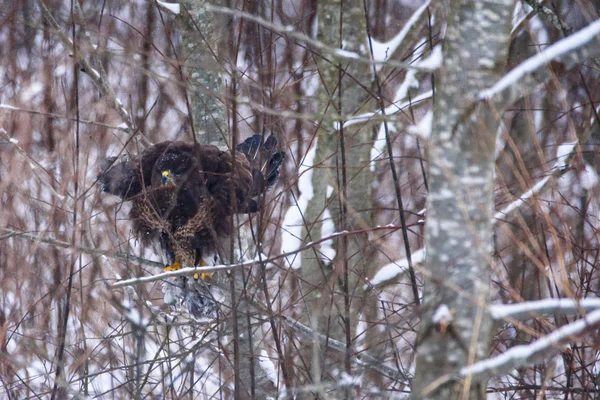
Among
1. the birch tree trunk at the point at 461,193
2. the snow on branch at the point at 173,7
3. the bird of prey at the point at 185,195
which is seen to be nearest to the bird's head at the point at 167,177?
the bird of prey at the point at 185,195

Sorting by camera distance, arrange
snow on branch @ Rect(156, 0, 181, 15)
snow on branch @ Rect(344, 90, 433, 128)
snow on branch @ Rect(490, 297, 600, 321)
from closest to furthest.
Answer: snow on branch @ Rect(490, 297, 600, 321), snow on branch @ Rect(344, 90, 433, 128), snow on branch @ Rect(156, 0, 181, 15)

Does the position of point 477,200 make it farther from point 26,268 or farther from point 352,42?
point 26,268

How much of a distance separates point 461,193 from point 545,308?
14.7 inches

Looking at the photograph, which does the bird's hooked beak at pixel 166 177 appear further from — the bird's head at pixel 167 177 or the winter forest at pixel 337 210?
the winter forest at pixel 337 210

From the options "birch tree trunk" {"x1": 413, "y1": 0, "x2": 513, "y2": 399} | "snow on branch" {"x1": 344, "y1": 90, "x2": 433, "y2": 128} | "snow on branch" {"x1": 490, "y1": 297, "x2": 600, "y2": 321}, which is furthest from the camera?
"snow on branch" {"x1": 344, "y1": 90, "x2": 433, "y2": 128}

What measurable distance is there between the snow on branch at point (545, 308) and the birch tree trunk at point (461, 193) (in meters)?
0.14

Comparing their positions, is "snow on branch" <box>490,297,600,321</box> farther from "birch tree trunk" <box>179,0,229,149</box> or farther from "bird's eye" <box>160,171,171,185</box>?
"birch tree trunk" <box>179,0,229,149</box>

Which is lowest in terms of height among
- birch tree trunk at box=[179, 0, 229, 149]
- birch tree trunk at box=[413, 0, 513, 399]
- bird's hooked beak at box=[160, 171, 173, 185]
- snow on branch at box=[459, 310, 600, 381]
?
snow on branch at box=[459, 310, 600, 381]

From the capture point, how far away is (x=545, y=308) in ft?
5.18

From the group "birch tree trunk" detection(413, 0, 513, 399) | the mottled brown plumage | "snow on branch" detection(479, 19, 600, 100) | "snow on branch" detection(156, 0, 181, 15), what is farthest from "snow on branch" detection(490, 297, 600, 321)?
"snow on branch" detection(156, 0, 181, 15)

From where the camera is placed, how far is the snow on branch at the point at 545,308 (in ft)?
5.07

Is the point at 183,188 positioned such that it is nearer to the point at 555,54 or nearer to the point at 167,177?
the point at 167,177

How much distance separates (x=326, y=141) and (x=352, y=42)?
0.63m

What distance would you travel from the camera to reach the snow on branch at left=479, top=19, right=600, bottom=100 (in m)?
1.62
